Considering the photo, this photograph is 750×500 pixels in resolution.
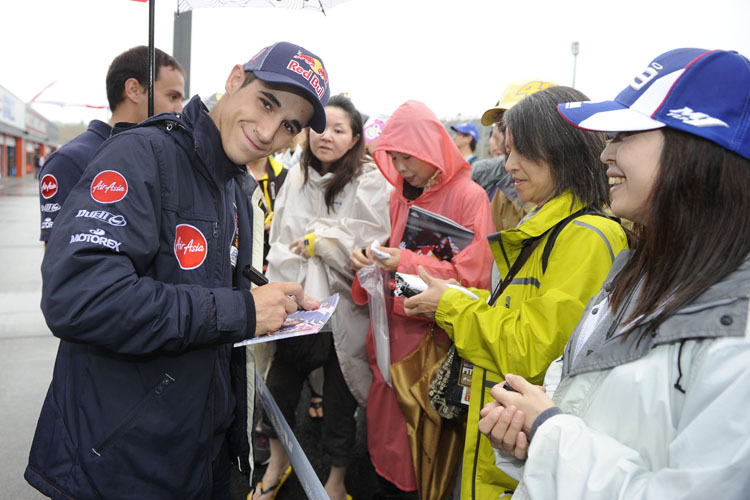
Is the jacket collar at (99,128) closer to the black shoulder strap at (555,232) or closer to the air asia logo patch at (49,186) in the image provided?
the air asia logo patch at (49,186)

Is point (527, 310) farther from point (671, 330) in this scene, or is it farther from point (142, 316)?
point (142, 316)

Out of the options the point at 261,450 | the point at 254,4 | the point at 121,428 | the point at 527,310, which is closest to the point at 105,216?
the point at 121,428

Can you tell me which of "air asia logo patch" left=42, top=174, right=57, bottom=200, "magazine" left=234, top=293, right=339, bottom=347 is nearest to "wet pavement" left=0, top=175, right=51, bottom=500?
"air asia logo patch" left=42, top=174, right=57, bottom=200

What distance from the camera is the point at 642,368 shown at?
978 mm

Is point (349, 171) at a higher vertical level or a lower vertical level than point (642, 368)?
higher

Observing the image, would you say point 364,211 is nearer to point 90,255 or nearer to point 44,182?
point 44,182

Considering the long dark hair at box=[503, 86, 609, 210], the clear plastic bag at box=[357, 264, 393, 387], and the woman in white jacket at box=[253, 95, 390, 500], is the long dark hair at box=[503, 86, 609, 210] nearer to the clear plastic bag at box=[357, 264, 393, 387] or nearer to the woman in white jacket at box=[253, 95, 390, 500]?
the clear plastic bag at box=[357, 264, 393, 387]

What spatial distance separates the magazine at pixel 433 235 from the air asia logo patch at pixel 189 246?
1.36 meters

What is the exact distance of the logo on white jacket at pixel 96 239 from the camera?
116 cm

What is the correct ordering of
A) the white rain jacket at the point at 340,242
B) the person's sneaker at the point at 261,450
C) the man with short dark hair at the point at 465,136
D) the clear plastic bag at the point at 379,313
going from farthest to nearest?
the man with short dark hair at the point at 465,136
the person's sneaker at the point at 261,450
the white rain jacket at the point at 340,242
the clear plastic bag at the point at 379,313

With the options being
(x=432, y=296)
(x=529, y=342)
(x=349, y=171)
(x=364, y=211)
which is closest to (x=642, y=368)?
(x=529, y=342)

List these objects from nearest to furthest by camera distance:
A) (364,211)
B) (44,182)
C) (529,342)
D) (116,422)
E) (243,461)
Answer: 1. (116,422)
2. (529,342)
3. (243,461)
4. (44,182)
5. (364,211)

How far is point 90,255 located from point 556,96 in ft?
5.33

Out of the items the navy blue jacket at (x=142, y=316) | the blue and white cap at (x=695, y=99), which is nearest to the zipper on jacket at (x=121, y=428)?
the navy blue jacket at (x=142, y=316)
